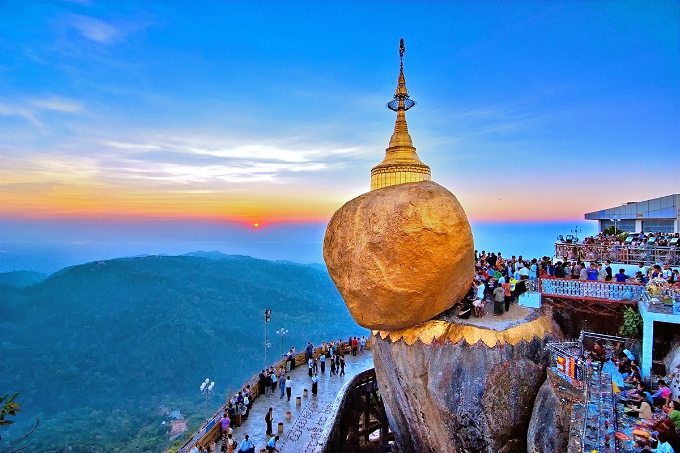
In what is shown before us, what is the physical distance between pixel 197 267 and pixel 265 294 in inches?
1141

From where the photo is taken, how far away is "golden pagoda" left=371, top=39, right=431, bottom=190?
61.2 ft

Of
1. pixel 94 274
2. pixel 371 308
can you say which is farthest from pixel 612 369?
pixel 94 274

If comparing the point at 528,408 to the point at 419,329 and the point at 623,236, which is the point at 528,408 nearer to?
the point at 419,329

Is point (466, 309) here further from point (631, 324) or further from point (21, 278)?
point (21, 278)

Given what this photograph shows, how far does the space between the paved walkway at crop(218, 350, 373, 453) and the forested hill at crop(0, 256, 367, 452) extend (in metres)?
44.0

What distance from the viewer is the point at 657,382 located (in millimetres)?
11688

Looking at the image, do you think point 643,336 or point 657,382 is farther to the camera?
point 643,336

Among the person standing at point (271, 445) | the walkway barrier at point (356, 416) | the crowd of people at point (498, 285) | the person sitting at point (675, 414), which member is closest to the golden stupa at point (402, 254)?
the crowd of people at point (498, 285)

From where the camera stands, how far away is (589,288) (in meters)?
14.6

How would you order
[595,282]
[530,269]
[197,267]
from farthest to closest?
[197,267] → [530,269] → [595,282]

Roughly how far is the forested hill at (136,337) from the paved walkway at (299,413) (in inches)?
1732

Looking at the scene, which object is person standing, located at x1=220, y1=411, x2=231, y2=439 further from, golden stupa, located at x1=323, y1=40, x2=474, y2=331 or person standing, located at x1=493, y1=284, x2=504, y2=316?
person standing, located at x1=493, y1=284, x2=504, y2=316

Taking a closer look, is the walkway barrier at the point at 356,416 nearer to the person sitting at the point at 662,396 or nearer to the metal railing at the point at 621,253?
the person sitting at the point at 662,396

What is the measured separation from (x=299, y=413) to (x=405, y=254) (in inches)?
384
